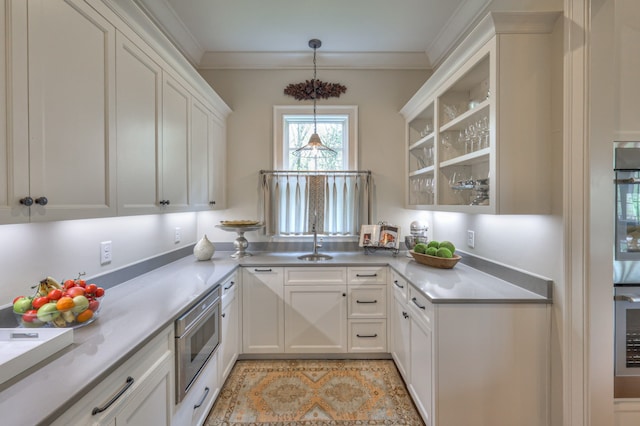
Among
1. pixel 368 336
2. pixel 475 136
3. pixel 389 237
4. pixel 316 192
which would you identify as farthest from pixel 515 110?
pixel 368 336

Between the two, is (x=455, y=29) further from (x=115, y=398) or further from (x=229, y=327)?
(x=115, y=398)

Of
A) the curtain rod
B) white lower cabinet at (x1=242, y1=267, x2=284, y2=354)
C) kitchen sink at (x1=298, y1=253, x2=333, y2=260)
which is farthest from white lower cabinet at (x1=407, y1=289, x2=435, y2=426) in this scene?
the curtain rod

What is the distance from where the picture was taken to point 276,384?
2051 millimetres

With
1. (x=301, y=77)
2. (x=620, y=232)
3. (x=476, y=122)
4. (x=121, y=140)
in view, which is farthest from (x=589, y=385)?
(x=301, y=77)

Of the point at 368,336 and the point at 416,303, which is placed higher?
the point at 416,303

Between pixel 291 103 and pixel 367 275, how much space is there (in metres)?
1.84

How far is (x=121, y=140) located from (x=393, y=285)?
78.2 inches

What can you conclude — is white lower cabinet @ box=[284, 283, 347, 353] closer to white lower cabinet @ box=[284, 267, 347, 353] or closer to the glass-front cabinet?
white lower cabinet @ box=[284, 267, 347, 353]

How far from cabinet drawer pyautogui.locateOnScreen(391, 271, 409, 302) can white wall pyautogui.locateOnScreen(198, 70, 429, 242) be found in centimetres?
85

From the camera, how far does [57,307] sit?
3.34 ft

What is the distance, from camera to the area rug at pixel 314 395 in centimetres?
174

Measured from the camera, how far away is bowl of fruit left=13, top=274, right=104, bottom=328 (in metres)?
1.01

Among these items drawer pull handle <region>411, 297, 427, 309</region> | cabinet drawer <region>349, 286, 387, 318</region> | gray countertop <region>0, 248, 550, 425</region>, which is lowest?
cabinet drawer <region>349, 286, 387, 318</region>

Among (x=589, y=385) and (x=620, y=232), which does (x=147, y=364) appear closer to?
(x=589, y=385)
